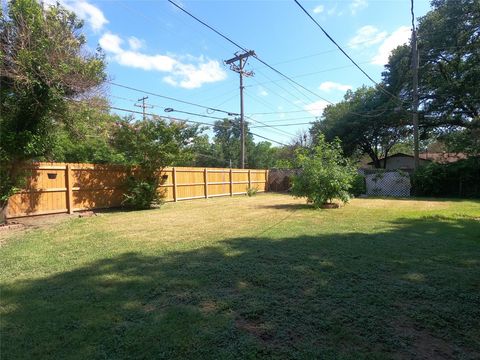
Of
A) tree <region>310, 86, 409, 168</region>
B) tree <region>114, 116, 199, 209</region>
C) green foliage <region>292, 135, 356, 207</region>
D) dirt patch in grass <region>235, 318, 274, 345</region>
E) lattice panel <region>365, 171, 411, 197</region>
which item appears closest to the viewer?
dirt patch in grass <region>235, 318, 274, 345</region>

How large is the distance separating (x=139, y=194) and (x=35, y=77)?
5248mm

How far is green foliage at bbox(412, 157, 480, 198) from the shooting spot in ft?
54.3

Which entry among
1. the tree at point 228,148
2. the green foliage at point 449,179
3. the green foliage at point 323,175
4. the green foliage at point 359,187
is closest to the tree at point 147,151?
the green foliage at point 323,175

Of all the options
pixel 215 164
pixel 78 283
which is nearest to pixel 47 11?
pixel 78 283

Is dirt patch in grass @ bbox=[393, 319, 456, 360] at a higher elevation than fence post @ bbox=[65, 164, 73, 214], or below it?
below

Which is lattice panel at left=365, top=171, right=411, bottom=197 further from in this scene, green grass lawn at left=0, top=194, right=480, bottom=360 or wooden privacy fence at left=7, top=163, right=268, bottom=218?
green grass lawn at left=0, top=194, right=480, bottom=360

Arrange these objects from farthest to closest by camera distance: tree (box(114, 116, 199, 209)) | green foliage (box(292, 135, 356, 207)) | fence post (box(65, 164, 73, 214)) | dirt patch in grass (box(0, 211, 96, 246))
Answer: tree (box(114, 116, 199, 209)) → green foliage (box(292, 135, 356, 207)) → fence post (box(65, 164, 73, 214)) → dirt patch in grass (box(0, 211, 96, 246))

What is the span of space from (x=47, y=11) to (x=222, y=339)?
Answer: 9.27 m

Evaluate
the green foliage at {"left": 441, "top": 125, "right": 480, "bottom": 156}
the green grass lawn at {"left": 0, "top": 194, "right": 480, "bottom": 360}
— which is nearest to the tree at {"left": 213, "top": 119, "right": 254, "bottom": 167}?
the green foliage at {"left": 441, "top": 125, "right": 480, "bottom": 156}

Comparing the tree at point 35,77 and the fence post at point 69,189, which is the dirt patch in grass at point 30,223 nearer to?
the fence post at point 69,189

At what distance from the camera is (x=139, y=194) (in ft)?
40.9

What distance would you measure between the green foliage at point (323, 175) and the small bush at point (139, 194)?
16.8ft

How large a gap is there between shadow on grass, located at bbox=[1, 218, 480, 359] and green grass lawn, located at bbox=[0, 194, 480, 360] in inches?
0.5

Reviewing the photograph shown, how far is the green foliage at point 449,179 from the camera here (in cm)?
1655
